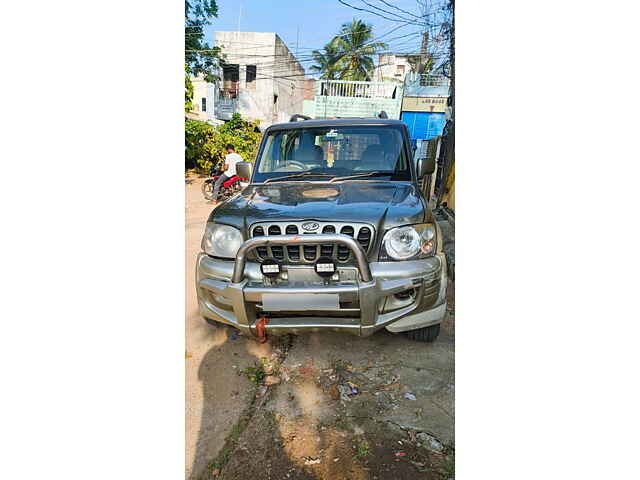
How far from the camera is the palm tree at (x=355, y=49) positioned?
76.4 inches

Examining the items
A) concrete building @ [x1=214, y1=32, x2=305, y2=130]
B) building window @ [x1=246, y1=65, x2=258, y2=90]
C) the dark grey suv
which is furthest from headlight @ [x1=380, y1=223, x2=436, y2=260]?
building window @ [x1=246, y1=65, x2=258, y2=90]

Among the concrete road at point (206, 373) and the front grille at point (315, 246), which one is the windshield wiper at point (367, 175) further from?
the concrete road at point (206, 373)

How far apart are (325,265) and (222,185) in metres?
1.58

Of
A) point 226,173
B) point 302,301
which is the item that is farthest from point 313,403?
point 226,173

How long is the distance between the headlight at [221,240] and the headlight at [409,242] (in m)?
0.72

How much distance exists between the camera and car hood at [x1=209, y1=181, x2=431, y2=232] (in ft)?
5.86

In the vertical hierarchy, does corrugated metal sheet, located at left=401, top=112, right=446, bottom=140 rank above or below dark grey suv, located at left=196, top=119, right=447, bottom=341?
above

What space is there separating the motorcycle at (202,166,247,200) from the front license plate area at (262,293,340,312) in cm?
81

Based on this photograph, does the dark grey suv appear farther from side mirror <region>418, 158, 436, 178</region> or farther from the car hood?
side mirror <region>418, 158, 436, 178</region>
